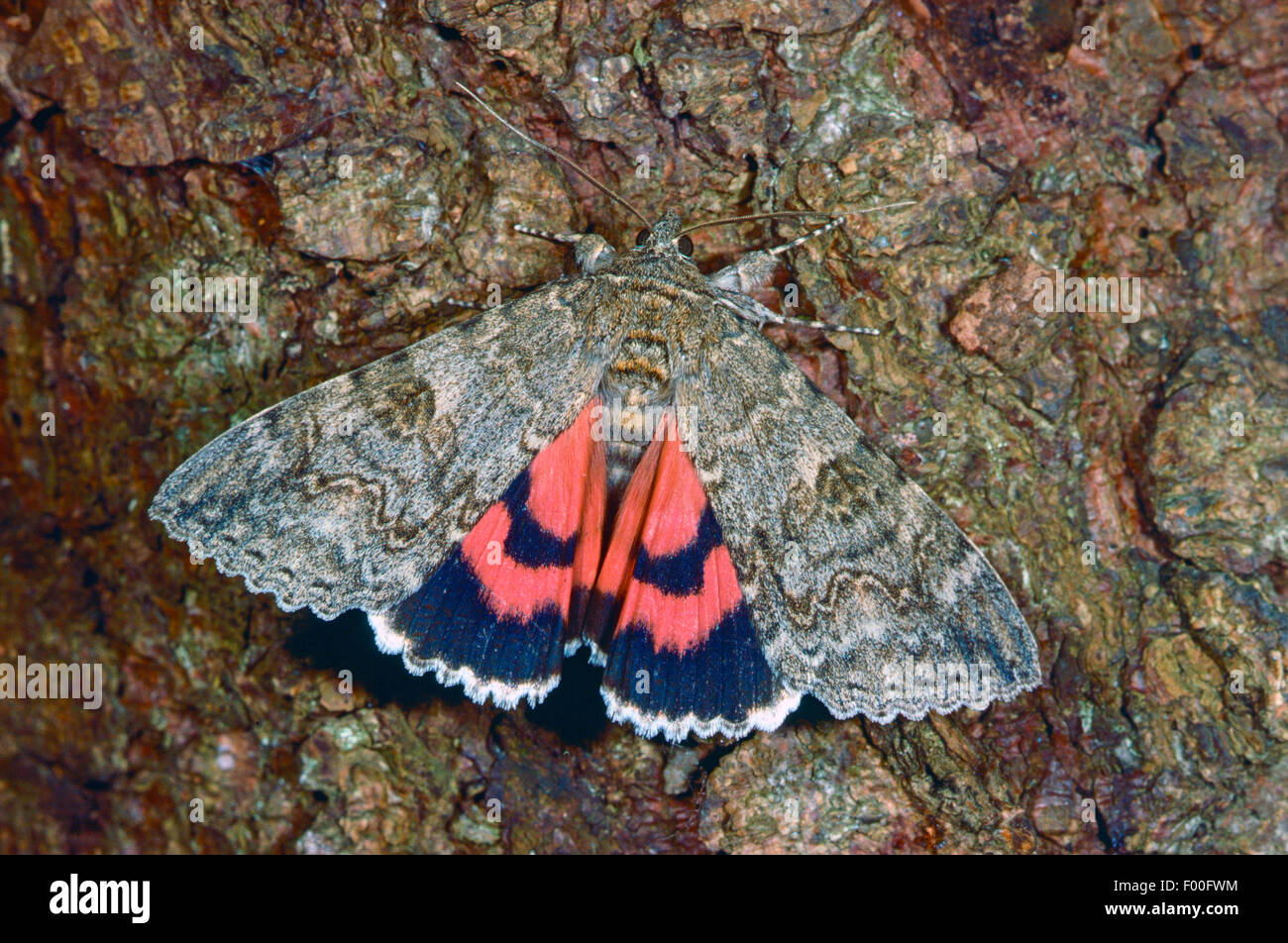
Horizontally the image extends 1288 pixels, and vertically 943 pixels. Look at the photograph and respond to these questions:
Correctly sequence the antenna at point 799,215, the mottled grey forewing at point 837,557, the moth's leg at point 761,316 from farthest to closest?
the moth's leg at point 761,316, the antenna at point 799,215, the mottled grey forewing at point 837,557

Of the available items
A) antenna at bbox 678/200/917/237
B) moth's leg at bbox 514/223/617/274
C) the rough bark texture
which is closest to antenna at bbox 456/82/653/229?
the rough bark texture

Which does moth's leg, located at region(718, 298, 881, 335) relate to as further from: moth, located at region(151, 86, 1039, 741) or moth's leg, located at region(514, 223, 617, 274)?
moth's leg, located at region(514, 223, 617, 274)

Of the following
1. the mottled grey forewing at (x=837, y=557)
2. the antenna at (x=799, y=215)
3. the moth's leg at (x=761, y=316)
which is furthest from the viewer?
the moth's leg at (x=761, y=316)

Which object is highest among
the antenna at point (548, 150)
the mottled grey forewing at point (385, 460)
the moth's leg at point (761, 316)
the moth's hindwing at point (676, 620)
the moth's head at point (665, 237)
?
the antenna at point (548, 150)

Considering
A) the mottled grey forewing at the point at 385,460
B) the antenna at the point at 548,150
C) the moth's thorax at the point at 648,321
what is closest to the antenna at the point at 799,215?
the moth's thorax at the point at 648,321

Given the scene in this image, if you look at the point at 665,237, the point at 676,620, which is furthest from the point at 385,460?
the point at 665,237

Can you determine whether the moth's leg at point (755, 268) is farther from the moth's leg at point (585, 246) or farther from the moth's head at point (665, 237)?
the moth's leg at point (585, 246)

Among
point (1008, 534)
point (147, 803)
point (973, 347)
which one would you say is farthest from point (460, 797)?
point (973, 347)

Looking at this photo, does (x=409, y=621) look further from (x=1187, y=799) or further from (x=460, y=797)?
(x=1187, y=799)
